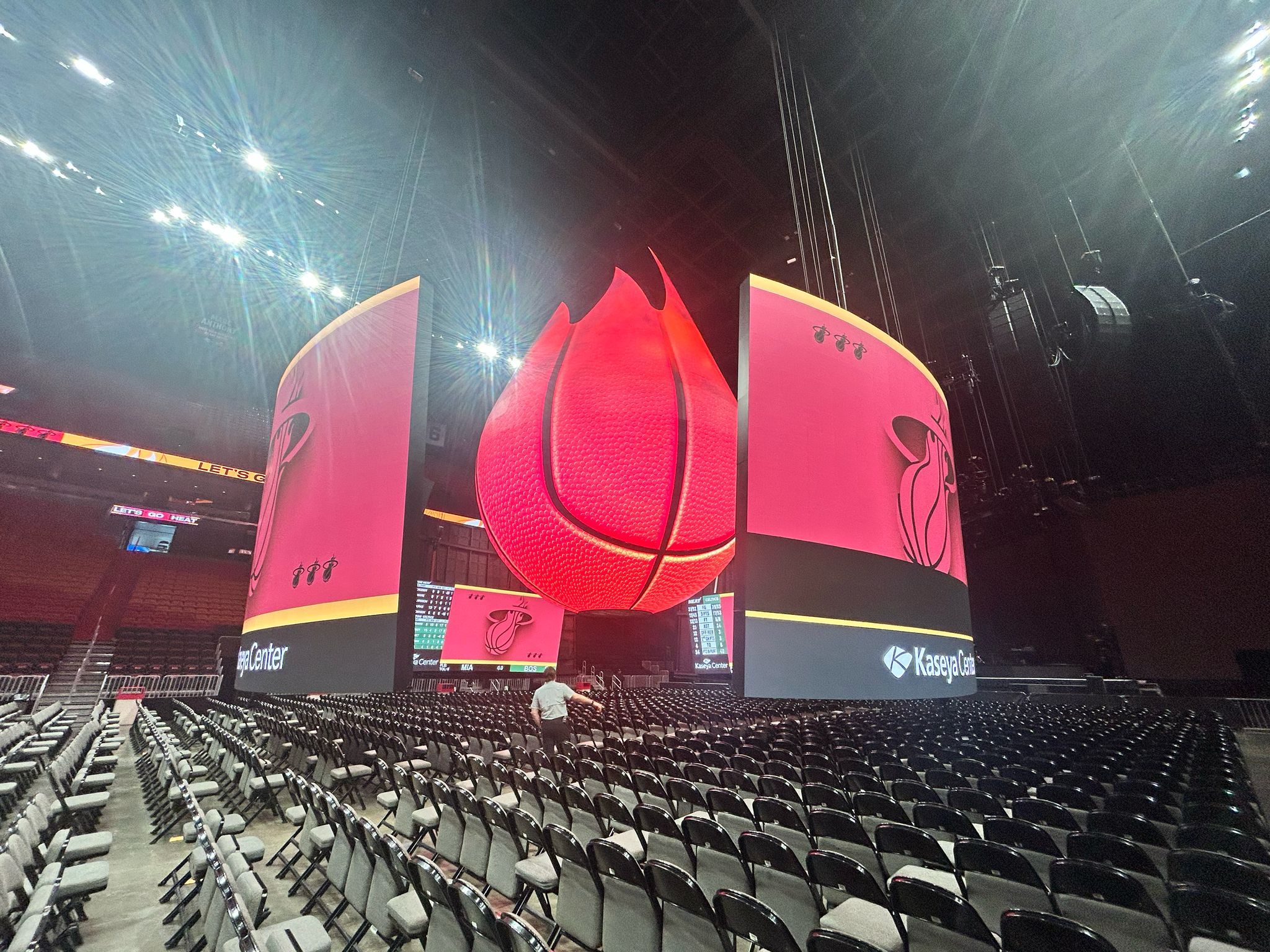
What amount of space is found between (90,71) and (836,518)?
8810mm

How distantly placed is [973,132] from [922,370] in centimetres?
356

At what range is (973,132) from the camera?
5.93m

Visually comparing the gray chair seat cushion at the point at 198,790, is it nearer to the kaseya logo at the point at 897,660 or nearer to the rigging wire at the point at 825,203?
the kaseya logo at the point at 897,660

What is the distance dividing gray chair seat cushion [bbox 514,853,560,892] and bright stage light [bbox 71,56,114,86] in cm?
860

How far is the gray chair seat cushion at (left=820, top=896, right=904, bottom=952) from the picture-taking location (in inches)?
78.7

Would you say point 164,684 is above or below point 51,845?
above

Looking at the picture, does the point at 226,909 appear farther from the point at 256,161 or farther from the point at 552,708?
the point at 256,161

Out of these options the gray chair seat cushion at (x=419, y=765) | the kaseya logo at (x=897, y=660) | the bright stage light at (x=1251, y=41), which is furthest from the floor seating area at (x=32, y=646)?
the bright stage light at (x=1251, y=41)

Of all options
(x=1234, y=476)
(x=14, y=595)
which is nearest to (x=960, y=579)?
(x=1234, y=476)

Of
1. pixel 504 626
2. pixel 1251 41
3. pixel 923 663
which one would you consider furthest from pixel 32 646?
pixel 1251 41

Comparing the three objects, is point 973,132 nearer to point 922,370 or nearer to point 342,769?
point 922,370

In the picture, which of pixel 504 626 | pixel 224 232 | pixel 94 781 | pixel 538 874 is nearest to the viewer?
pixel 538 874

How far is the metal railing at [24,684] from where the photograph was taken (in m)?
11.6

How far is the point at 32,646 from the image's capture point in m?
13.8
